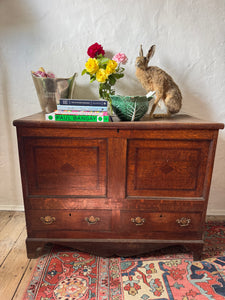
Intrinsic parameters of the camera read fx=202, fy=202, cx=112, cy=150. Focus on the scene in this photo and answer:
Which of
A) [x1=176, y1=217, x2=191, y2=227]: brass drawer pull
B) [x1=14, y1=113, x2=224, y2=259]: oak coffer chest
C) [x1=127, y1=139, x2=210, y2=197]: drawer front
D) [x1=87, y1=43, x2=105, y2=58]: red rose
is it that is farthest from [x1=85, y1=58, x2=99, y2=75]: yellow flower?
[x1=176, y1=217, x2=191, y2=227]: brass drawer pull

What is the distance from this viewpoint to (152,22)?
57.9 inches

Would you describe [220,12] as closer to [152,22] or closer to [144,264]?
[152,22]

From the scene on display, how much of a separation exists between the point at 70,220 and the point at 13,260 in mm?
466

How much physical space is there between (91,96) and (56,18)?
23.6 inches

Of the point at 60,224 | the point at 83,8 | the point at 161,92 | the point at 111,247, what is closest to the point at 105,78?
the point at 161,92

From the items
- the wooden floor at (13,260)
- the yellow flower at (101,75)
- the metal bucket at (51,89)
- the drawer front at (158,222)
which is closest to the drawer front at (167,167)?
the drawer front at (158,222)

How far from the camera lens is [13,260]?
1.30 metres

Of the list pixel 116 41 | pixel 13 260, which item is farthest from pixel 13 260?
pixel 116 41

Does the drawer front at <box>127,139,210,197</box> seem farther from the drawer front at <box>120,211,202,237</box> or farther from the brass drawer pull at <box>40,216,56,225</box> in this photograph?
the brass drawer pull at <box>40,216,56,225</box>

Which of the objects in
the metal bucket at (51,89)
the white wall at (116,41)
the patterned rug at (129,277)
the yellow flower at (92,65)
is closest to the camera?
the patterned rug at (129,277)

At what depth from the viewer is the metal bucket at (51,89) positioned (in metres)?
1.33

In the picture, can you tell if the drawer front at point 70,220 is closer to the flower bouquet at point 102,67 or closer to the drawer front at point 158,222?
the drawer front at point 158,222

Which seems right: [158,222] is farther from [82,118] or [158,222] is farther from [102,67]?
[102,67]

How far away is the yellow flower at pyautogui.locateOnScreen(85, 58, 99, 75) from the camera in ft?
4.01
